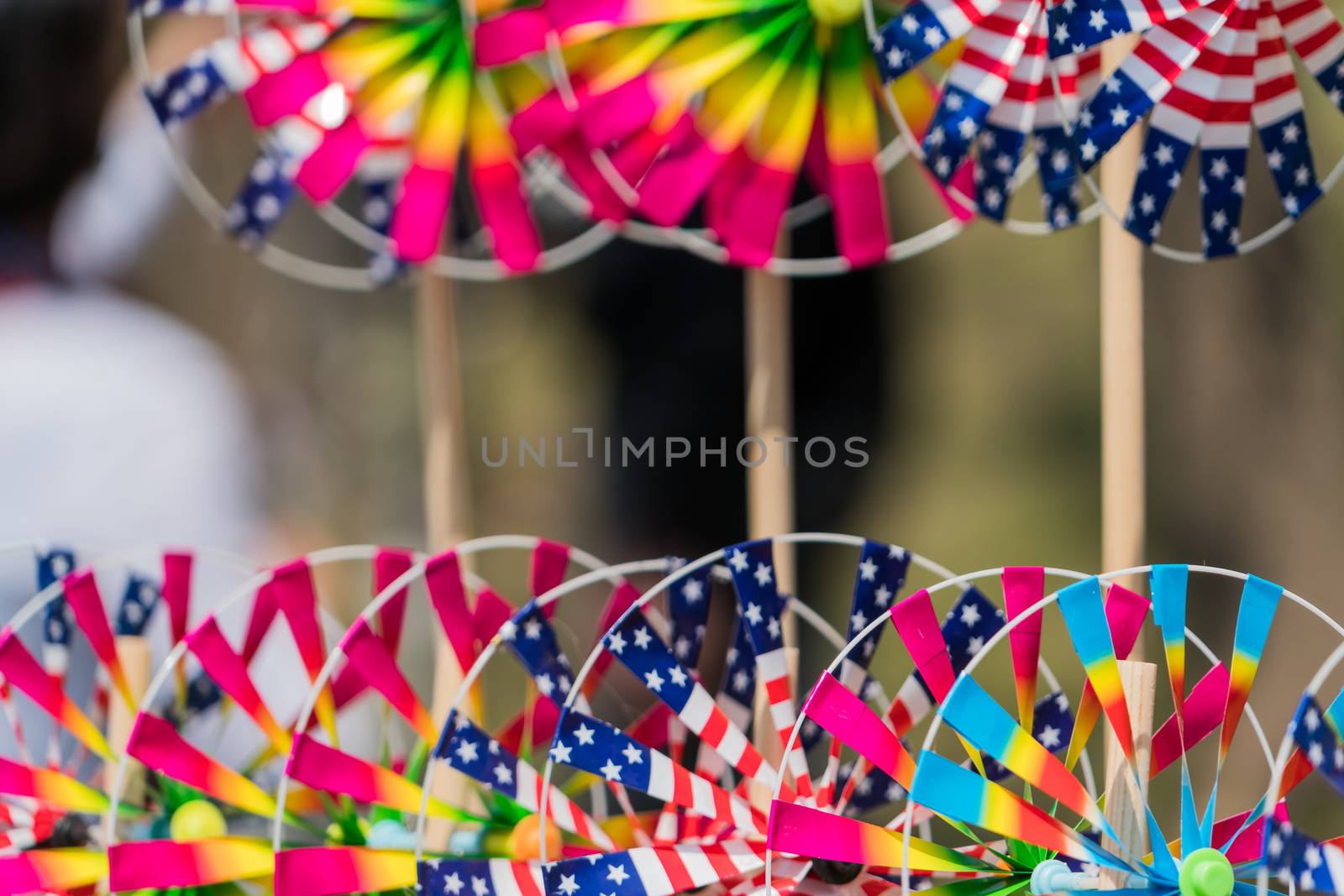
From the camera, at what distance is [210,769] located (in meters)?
0.94

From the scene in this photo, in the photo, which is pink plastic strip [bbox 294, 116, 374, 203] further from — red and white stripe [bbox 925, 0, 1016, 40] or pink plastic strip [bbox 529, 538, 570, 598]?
red and white stripe [bbox 925, 0, 1016, 40]

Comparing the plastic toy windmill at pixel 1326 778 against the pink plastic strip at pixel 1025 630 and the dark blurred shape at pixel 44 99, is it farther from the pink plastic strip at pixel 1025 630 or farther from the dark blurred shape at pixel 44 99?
the dark blurred shape at pixel 44 99

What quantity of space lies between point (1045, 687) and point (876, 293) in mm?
420

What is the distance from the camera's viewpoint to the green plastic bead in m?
0.96

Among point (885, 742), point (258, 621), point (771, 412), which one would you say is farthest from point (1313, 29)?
point (258, 621)

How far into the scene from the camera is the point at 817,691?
A: 0.76 meters

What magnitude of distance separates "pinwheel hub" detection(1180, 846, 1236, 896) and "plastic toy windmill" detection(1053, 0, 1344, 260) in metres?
0.38

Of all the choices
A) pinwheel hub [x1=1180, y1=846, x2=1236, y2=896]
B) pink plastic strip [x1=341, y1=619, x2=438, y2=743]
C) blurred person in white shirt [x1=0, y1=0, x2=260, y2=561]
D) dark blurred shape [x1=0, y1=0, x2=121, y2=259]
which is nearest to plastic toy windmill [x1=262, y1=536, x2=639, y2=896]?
pink plastic strip [x1=341, y1=619, x2=438, y2=743]

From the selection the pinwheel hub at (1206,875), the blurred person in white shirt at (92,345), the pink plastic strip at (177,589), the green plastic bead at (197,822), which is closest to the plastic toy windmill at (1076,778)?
the pinwheel hub at (1206,875)

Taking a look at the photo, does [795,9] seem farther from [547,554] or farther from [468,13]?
[547,554]

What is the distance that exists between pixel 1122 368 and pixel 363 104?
1.92 feet

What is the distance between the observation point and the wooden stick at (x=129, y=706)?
103cm

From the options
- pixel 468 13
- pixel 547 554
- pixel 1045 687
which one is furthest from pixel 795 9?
pixel 1045 687

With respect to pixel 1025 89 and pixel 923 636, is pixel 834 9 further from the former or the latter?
pixel 923 636
